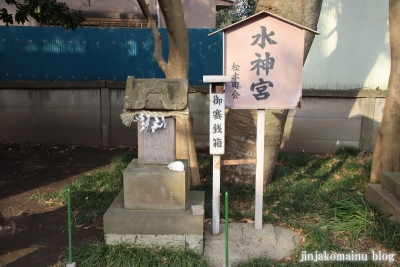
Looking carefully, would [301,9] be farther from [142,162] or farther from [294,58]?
[142,162]

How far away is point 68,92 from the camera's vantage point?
9102mm

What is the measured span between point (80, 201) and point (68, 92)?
171 inches

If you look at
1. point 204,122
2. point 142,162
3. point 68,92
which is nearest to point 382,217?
point 142,162

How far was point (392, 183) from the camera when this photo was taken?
17.1 feet

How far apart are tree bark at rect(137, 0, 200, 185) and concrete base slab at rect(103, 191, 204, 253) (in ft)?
6.52

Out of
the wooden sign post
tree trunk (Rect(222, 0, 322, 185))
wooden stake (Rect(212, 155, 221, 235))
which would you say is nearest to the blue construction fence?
tree trunk (Rect(222, 0, 322, 185))

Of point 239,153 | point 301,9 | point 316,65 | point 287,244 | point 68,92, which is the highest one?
point 301,9

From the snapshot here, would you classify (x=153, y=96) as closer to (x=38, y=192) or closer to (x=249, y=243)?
(x=249, y=243)

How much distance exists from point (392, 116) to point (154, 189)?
4104mm

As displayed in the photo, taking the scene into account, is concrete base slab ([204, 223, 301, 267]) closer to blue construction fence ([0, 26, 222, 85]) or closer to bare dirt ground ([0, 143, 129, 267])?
bare dirt ground ([0, 143, 129, 267])

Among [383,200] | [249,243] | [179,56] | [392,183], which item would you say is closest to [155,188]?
[249,243]

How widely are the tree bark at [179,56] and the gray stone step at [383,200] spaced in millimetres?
2668

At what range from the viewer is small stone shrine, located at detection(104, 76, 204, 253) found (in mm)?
4031

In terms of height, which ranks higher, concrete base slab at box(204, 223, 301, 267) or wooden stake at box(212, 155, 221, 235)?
wooden stake at box(212, 155, 221, 235)
